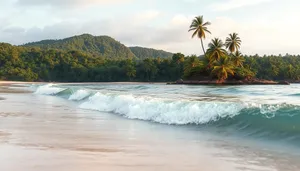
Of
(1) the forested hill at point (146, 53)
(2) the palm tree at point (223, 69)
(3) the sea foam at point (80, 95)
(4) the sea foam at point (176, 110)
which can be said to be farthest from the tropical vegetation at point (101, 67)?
(1) the forested hill at point (146, 53)

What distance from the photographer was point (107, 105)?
16.3 metres

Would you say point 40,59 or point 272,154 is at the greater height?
point 40,59

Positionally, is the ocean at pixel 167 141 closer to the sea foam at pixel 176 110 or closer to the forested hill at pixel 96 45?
the sea foam at pixel 176 110

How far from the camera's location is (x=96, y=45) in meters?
176

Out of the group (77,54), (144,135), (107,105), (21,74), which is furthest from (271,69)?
(144,135)

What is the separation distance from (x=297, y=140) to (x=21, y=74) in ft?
341

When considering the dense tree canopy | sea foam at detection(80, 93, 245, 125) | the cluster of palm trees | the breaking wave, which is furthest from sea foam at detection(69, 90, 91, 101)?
the dense tree canopy

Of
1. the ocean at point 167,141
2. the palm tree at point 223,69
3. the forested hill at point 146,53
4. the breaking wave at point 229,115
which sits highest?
the forested hill at point 146,53

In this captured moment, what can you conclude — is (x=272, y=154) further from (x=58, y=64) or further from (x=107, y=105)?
(x=58, y=64)

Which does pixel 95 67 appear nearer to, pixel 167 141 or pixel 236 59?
pixel 236 59

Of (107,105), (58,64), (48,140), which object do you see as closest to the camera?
(48,140)

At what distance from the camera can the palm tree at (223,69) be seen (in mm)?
65625

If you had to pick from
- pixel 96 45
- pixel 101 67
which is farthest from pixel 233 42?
pixel 96 45

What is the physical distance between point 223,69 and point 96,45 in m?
119
